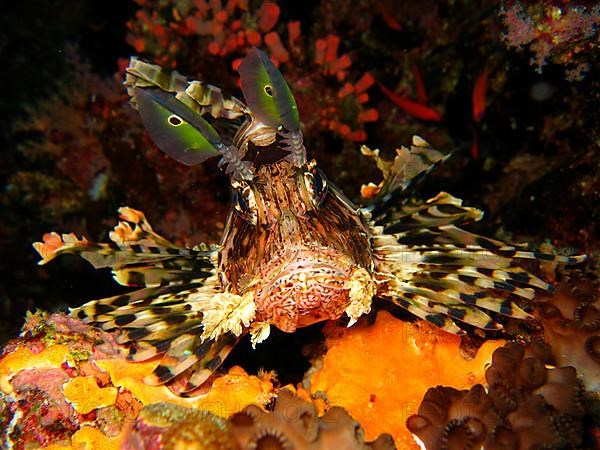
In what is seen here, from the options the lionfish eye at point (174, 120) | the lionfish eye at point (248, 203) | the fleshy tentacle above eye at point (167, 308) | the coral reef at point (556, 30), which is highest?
the coral reef at point (556, 30)

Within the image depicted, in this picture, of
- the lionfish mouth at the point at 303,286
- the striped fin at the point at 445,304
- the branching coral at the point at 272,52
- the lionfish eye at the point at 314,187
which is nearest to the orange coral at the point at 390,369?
the striped fin at the point at 445,304

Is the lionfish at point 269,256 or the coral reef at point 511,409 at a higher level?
the lionfish at point 269,256

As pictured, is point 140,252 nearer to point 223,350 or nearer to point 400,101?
point 223,350

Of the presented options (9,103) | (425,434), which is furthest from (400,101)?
(9,103)

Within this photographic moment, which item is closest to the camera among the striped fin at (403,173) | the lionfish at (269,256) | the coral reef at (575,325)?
the lionfish at (269,256)

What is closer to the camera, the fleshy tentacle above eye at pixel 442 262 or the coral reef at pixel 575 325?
the coral reef at pixel 575 325

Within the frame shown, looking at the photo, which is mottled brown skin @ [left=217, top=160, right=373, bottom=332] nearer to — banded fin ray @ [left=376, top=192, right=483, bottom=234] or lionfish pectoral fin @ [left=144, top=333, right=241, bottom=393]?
lionfish pectoral fin @ [left=144, top=333, right=241, bottom=393]

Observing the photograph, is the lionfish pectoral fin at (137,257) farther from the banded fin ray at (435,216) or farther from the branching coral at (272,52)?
the branching coral at (272,52)

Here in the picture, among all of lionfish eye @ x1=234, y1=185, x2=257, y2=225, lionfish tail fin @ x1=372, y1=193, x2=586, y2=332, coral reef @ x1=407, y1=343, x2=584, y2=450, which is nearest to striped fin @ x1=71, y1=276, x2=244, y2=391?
lionfish eye @ x1=234, y1=185, x2=257, y2=225
